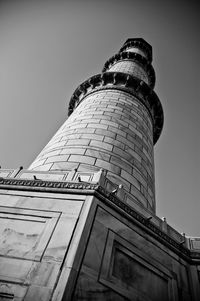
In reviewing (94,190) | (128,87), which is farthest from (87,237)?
(128,87)

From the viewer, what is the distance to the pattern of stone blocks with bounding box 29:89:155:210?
6379 mm

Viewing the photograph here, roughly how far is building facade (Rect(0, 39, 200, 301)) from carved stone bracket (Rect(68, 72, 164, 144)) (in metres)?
5.56

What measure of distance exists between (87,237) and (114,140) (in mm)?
4317

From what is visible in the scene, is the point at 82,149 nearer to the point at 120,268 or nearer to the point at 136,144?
the point at 136,144

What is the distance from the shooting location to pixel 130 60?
18.3 m

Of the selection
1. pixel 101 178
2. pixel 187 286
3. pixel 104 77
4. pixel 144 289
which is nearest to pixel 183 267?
pixel 187 286

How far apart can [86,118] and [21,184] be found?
4491mm

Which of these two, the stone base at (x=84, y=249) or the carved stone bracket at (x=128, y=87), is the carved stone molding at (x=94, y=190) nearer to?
the stone base at (x=84, y=249)

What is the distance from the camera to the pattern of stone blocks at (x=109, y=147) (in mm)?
6379

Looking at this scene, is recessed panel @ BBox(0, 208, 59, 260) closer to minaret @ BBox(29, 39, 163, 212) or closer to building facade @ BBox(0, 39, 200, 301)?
building facade @ BBox(0, 39, 200, 301)

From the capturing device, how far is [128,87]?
41.1 feet

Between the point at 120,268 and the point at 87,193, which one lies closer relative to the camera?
the point at 120,268

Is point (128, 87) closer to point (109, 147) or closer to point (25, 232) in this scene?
point (109, 147)

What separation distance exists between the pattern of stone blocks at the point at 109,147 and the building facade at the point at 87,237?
0.13ft
